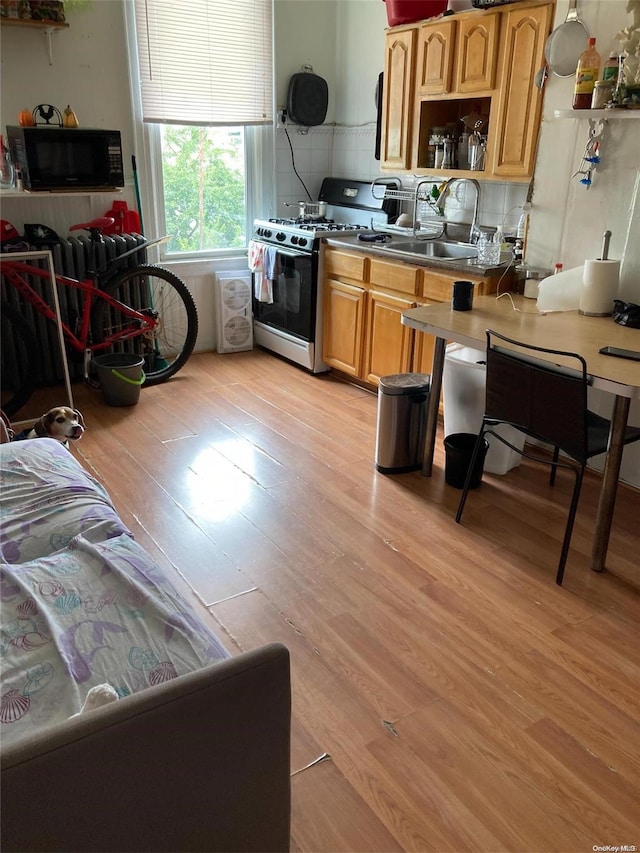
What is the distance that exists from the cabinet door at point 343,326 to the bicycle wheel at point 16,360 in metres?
1.79

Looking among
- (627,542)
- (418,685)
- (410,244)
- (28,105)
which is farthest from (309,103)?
(418,685)

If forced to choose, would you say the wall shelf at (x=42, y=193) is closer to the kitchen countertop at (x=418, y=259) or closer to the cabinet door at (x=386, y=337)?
the kitchen countertop at (x=418, y=259)

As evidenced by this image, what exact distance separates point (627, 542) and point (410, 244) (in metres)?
2.26

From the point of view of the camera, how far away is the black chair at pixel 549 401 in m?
2.31

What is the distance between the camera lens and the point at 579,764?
1.76 metres

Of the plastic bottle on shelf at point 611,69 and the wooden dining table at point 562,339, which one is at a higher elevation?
the plastic bottle on shelf at point 611,69

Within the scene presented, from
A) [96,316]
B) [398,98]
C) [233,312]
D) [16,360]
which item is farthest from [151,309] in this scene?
[398,98]

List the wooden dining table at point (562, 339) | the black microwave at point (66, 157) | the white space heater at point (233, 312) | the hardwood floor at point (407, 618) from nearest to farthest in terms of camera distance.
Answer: the hardwood floor at point (407, 618), the wooden dining table at point (562, 339), the black microwave at point (66, 157), the white space heater at point (233, 312)

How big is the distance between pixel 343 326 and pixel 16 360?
2.00 m

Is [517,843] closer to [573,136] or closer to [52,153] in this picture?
[573,136]

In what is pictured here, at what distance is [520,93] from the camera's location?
10.9ft

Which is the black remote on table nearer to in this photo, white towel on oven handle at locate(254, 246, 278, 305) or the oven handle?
the oven handle

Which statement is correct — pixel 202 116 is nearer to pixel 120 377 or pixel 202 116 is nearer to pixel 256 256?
pixel 256 256

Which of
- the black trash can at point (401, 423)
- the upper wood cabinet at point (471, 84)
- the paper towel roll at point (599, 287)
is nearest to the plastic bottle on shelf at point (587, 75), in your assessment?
the upper wood cabinet at point (471, 84)
